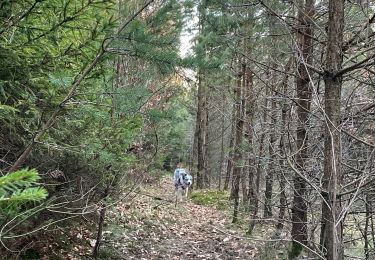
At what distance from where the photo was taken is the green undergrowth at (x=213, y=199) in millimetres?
14617

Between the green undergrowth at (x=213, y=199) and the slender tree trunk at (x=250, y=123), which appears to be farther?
the green undergrowth at (x=213, y=199)

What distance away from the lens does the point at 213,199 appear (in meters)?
15.8

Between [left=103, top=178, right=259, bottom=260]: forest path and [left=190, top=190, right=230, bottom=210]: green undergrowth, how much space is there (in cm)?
319

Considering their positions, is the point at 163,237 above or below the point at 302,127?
below

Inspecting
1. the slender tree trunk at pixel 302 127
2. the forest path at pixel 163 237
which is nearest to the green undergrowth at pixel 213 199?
the forest path at pixel 163 237

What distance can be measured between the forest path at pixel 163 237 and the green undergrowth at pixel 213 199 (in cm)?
319

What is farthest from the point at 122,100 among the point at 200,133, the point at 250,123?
the point at 200,133

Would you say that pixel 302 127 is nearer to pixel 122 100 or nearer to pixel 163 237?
pixel 122 100

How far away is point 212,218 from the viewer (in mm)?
12109

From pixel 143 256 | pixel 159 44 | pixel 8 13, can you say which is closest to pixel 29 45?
pixel 8 13

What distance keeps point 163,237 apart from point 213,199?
24.4 ft

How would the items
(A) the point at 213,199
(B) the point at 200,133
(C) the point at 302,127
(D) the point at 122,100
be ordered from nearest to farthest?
(D) the point at 122,100 → (C) the point at 302,127 → (A) the point at 213,199 → (B) the point at 200,133

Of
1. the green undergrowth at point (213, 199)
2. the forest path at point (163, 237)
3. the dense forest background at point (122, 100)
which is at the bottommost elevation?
the forest path at point (163, 237)

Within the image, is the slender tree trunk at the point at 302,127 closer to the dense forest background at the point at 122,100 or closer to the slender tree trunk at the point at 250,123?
the dense forest background at the point at 122,100
